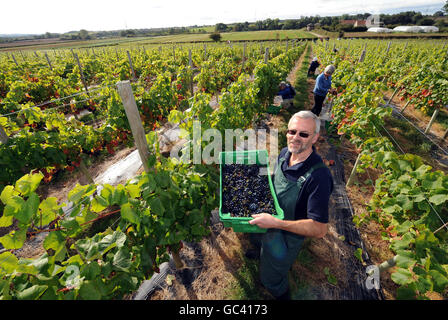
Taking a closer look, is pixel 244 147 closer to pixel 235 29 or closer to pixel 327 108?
pixel 327 108

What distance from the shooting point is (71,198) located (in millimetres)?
1448

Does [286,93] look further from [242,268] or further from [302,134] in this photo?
[242,268]

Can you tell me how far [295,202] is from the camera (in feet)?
7.29

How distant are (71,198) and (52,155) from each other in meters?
3.14

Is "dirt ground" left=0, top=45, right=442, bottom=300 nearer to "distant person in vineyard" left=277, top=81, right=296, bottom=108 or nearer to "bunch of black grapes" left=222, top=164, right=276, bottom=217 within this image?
"bunch of black grapes" left=222, top=164, right=276, bottom=217

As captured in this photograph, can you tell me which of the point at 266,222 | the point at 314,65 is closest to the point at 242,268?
the point at 266,222

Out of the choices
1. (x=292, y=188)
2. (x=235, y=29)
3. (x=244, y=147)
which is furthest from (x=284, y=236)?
(x=235, y=29)

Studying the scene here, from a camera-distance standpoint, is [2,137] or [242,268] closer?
[242,268]

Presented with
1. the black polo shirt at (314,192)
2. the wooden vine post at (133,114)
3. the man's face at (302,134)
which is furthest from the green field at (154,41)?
the black polo shirt at (314,192)

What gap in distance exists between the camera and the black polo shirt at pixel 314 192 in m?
1.89

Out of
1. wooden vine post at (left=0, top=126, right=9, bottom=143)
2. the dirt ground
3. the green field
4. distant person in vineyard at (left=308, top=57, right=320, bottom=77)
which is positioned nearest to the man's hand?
the dirt ground

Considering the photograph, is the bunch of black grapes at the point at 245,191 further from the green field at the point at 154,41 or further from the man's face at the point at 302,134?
the green field at the point at 154,41

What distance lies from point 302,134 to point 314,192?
2.10 ft

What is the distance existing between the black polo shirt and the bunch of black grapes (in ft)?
1.36
